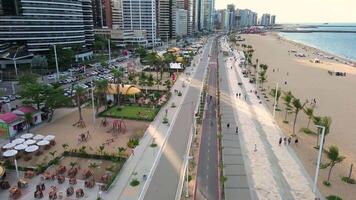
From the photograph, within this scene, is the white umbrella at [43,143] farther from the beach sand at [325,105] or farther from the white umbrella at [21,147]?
the beach sand at [325,105]

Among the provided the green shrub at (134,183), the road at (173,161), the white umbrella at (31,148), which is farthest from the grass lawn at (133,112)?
the green shrub at (134,183)

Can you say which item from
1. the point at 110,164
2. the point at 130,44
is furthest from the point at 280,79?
the point at 130,44

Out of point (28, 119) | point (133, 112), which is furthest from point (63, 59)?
point (28, 119)

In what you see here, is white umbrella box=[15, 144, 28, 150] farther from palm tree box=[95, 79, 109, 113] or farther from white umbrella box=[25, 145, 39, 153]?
palm tree box=[95, 79, 109, 113]

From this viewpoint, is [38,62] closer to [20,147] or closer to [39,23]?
[39,23]

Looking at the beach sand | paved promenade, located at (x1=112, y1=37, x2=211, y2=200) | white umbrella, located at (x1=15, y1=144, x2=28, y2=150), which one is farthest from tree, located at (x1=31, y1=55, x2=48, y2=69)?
the beach sand

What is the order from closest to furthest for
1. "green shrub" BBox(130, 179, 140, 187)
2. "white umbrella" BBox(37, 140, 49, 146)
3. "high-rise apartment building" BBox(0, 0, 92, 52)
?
1. "green shrub" BBox(130, 179, 140, 187)
2. "white umbrella" BBox(37, 140, 49, 146)
3. "high-rise apartment building" BBox(0, 0, 92, 52)
